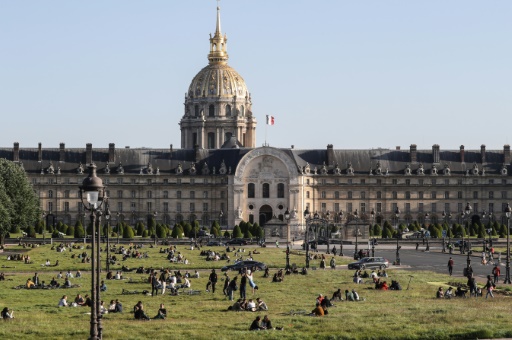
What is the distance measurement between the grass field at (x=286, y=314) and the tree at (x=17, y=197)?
45.2m

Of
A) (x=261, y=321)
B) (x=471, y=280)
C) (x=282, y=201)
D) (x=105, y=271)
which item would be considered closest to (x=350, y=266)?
(x=105, y=271)

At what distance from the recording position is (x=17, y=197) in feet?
406

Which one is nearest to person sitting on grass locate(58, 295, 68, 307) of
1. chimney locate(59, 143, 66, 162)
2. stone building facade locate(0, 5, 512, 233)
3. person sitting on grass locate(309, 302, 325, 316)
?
person sitting on grass locate(309, 302, 325, 316)

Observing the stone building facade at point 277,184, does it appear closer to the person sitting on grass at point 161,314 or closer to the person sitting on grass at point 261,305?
the person sitting on grass at point 261,305

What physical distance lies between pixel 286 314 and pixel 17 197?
248 feet

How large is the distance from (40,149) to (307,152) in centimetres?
3810

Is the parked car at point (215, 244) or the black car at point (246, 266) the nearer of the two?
the black car at point (246, 266)

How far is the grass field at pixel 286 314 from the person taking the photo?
46219mm

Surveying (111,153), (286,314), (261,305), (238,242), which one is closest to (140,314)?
(261,305)

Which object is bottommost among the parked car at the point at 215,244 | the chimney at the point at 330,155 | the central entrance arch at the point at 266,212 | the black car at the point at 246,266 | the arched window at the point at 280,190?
the black car at the point at 246,266

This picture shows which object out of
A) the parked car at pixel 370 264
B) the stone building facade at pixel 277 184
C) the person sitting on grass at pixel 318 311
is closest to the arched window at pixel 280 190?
the stone building facade at pixel 277 184

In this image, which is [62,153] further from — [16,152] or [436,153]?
[436,153]

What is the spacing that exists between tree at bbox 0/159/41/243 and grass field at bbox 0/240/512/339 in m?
45.2

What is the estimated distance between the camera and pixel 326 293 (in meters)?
64.0
